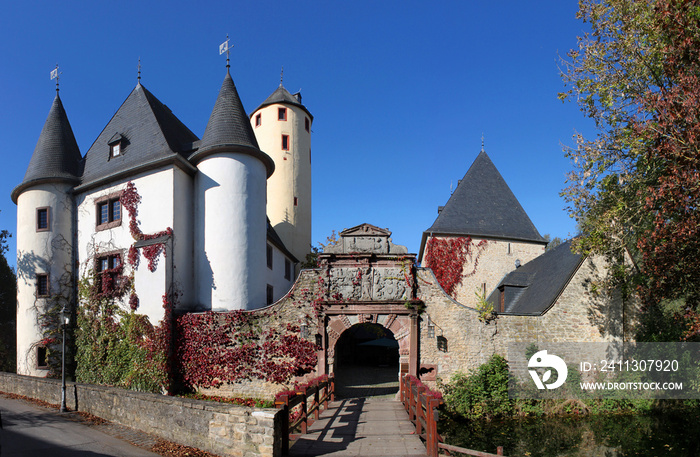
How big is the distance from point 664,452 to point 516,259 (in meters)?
13.4

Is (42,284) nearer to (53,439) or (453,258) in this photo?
(53,439)

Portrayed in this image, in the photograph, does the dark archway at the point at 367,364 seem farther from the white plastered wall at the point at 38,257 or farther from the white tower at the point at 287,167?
the white plastered wall at the point at 38,257

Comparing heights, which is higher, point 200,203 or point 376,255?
point 200,203

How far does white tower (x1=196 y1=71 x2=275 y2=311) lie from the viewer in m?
16.8

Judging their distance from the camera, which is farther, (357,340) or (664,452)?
(357,340)

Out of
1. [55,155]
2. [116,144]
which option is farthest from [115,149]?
[55,155]

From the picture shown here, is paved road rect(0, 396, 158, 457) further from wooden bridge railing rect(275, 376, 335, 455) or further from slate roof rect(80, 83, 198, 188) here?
slate roof rect(80, 83, 198, 188)

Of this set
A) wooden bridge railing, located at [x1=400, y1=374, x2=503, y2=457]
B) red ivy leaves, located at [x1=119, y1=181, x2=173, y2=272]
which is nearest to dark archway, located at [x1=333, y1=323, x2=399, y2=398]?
wooden bridge railing, located at [x1=400, y1=374, x2=503, y2=457]

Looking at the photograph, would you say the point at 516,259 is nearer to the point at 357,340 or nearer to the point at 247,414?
the point at 357,340

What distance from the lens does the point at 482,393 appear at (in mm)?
14867

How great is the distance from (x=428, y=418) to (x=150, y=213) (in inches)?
496

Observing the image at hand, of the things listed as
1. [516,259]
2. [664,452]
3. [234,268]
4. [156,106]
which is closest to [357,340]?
[516,259]

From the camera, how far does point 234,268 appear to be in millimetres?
16891

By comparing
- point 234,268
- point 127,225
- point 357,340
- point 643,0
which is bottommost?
point 357,340
